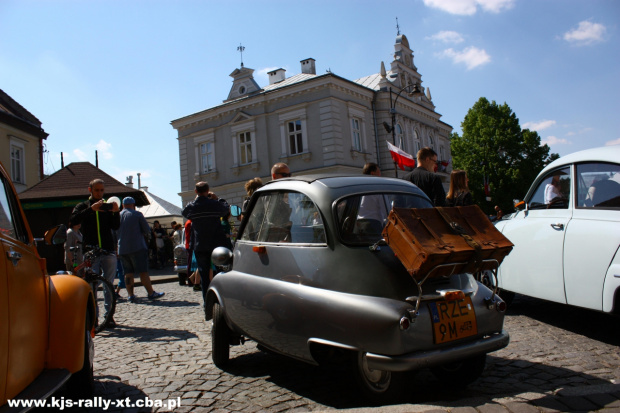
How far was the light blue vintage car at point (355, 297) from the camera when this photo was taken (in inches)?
121

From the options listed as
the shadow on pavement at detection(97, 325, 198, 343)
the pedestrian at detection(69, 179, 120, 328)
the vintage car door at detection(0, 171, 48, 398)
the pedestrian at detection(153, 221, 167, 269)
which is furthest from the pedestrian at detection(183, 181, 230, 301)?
the pedestrian at detection(153, 221, 167, 269)

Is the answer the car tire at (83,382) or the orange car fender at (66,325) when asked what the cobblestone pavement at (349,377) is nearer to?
the car tire at (83,382)

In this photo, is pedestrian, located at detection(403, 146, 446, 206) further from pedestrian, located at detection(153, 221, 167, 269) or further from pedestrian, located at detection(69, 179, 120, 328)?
pedestrian, located at detection(153, 221, 167, 269)

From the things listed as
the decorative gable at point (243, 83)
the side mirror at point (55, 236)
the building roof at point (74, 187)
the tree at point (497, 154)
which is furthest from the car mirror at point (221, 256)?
the tree at point (497, 154)

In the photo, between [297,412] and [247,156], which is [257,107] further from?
[297,412]

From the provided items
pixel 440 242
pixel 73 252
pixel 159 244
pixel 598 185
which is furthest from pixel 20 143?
pixel 440 242

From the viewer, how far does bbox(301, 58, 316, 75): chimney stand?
1437 inches

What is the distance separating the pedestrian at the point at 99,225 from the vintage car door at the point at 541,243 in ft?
19.0

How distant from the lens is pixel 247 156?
110 feet

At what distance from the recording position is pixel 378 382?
10.8ft

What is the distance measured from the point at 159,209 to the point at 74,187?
51.4ft

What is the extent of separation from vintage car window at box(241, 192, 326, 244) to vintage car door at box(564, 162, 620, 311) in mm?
2712

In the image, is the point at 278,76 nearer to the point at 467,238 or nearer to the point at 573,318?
the point at 573,318

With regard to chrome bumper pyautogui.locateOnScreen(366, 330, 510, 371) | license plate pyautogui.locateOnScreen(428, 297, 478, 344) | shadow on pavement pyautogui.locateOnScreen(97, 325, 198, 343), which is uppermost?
license plate pyautogui.locateOnScreen(428, 297, 478, 344)
